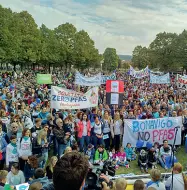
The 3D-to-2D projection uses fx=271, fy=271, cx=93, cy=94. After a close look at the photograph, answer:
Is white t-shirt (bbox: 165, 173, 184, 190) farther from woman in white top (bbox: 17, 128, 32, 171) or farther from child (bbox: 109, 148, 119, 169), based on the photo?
child (bbox: 109, 148, 119, 169)

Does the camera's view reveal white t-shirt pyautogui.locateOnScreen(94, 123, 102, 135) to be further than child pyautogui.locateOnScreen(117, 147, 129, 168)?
Yes

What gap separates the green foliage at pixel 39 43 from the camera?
37656 mm

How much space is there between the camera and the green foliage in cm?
3766

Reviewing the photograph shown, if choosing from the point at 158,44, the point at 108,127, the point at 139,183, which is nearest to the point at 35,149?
the point at 108,127

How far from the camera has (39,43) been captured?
51.1m

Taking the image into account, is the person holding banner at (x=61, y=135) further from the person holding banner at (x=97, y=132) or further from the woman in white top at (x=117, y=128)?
the woman in white top at (x=117, y=128)

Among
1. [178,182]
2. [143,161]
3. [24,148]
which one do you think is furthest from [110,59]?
[178,182]

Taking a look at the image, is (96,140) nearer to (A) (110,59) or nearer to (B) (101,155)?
(B) (101,155)

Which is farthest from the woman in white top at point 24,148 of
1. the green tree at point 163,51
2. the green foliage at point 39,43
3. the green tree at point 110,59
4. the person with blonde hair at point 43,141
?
the green tree at point 110,59

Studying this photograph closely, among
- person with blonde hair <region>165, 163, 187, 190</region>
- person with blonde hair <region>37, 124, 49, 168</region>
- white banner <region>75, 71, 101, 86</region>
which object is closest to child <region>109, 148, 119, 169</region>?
person with blonde hair <region>37, 124, 49, 168</region>

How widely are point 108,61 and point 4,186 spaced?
134692mm

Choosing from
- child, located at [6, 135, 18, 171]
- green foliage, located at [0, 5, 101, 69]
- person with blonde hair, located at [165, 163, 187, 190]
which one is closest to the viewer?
person with blonde hair, located at [165, 163, 187, 190]

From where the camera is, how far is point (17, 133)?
8016mm

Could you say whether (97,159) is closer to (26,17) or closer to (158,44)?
(26,17)
